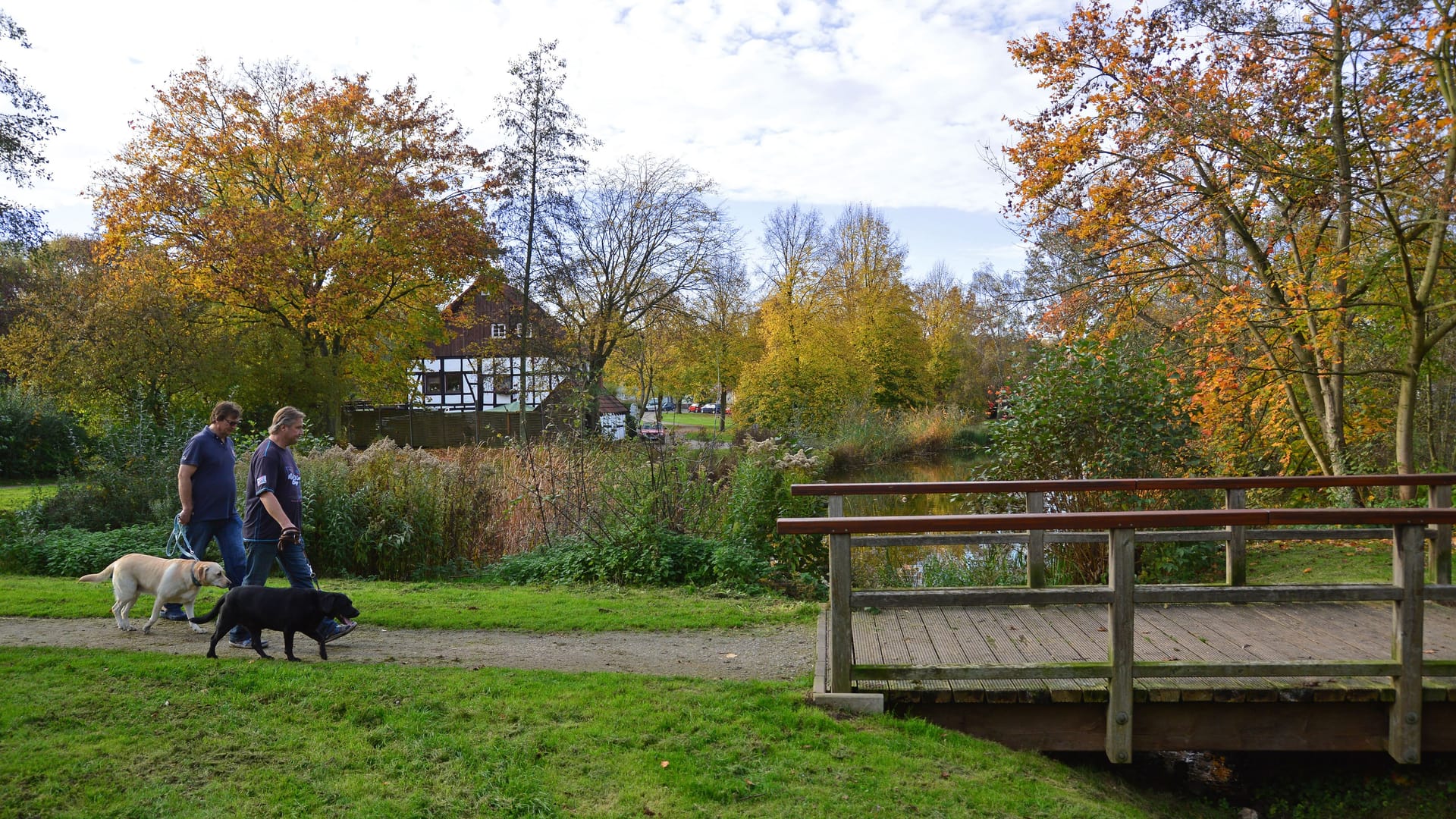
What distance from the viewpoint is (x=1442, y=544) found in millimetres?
6223

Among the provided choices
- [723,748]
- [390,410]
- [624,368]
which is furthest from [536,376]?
[723,748]

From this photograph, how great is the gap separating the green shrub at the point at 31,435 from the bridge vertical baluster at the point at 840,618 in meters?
20.2

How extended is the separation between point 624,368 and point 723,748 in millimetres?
32670

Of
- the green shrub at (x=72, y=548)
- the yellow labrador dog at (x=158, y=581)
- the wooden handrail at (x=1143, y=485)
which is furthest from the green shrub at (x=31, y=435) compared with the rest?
the wooden handrail at (x=1143, y=485)

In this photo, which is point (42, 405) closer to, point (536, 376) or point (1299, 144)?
point (536, 376)

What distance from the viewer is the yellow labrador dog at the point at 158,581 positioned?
20.8 ft

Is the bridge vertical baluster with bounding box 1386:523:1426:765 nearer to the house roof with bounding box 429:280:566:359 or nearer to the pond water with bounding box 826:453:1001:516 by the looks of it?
the pond water with bounding box 826:453:1001:516

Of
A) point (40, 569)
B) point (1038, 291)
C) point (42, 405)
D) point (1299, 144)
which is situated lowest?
point (40, 569)

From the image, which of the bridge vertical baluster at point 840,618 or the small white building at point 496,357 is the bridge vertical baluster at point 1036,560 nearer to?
the bridge vertical baluster at point 840,618

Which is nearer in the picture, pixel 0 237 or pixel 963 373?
pixel 0 237

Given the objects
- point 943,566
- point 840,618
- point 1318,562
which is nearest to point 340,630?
point 840,618

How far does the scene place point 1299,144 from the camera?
999 cm

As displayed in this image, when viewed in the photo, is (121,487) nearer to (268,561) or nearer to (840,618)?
(268,561)

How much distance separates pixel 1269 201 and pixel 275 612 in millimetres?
11620
